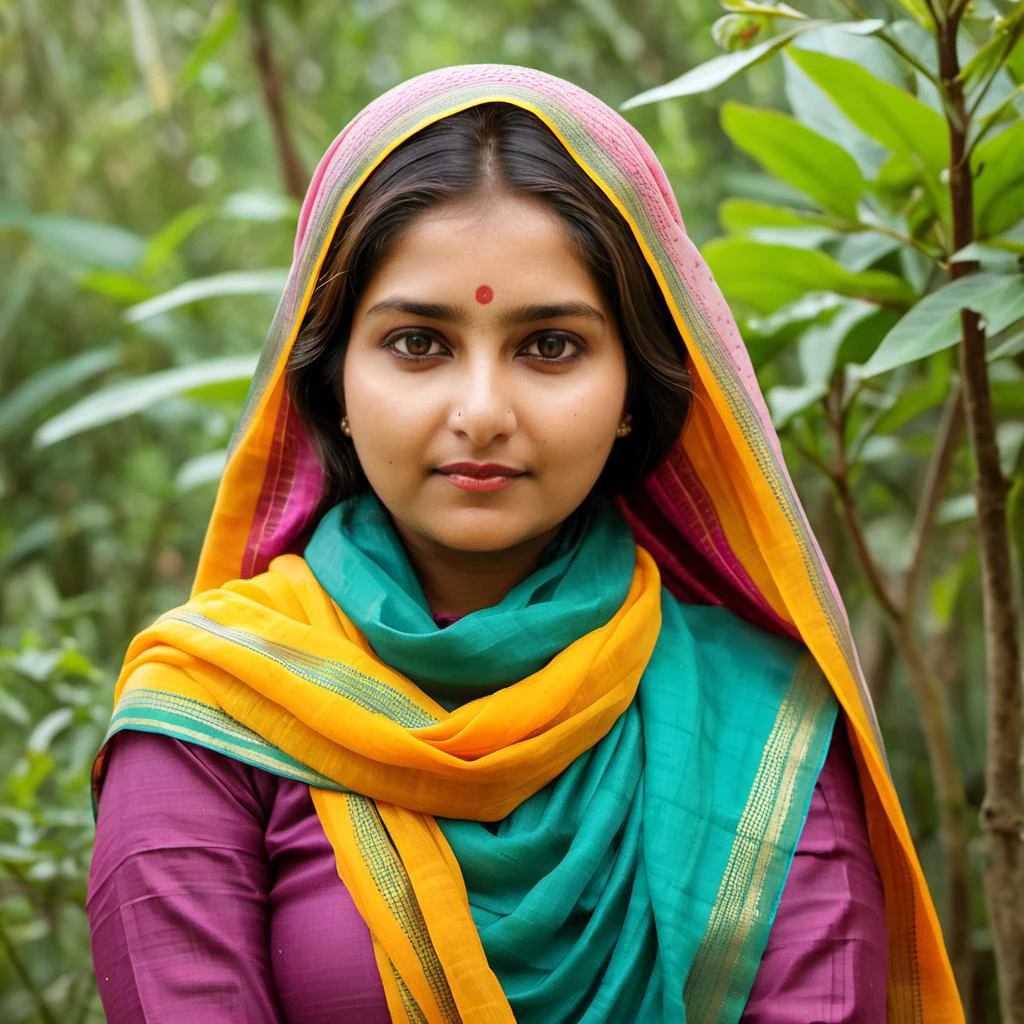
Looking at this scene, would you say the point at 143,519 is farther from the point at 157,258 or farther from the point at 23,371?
the point at 157,258

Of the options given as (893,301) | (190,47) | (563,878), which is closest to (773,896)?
(563,878)

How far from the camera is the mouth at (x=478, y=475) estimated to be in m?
1.07

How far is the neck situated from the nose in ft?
0.62

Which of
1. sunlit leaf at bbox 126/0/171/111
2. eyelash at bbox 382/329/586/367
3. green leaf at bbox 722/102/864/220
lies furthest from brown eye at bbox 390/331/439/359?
sunlit leaf at bbox 126/0/171/111

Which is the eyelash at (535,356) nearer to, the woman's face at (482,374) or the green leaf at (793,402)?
the woman's face at (482,374)

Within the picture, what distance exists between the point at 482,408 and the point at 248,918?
1.52 feet

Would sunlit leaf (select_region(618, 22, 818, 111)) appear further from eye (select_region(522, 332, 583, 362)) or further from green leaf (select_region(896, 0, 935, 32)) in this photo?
eye (select_region(522, 332, 583, 362))

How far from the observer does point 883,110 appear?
51.0 inches

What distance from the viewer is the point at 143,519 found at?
8.98 feet

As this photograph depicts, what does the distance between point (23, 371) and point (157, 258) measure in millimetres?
946

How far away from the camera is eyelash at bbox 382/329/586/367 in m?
1.09

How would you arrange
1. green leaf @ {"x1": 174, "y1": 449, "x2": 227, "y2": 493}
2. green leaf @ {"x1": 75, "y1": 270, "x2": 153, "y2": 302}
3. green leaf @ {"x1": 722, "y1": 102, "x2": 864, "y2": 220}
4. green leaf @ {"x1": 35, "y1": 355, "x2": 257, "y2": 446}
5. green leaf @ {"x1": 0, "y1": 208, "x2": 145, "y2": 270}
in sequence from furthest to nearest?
green leaf @ {"x1": 0, "y1": 208, "x2": 145, "y2": 270} < green leaf @ {"x1": 75, "y1": 270, "x2": 153, "y2": 302} < green leaf @ {"x1": 174, "y1": 449, "x2": 227, "y2": 493} < green leaf @ {"x1": 35, "y1": 355, "x2": 257, "y2": 446} < green leaf @ {"x1": 722, "y1": 102, "x2": 864, "y2": 220}

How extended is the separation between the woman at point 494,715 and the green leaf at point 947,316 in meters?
0.13

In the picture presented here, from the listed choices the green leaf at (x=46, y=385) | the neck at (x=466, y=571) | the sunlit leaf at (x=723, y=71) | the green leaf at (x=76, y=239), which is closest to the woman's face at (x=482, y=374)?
the neck at (x=466, y=571)
